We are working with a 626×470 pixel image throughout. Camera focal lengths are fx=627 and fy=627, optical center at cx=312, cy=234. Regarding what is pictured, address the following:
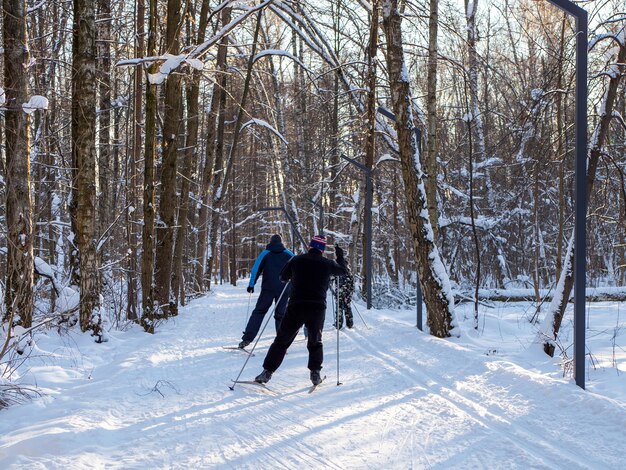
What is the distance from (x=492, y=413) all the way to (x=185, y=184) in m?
15.4

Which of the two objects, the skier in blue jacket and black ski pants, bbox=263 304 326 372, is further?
the skier in blue jacket

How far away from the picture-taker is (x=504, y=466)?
471 cm

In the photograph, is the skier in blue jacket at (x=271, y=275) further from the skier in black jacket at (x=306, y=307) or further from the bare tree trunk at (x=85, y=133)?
the skier in black jacket at (x=306, y=307)

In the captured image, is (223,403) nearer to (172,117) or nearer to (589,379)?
(589,379)

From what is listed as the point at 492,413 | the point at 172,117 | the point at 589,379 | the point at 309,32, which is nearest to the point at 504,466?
the point at 492,413

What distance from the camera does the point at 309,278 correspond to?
27.0 feet

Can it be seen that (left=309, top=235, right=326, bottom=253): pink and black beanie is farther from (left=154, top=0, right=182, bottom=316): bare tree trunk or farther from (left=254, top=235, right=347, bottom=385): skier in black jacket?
(left=154, top=0, right=182, bottom=316): bare tree trunk

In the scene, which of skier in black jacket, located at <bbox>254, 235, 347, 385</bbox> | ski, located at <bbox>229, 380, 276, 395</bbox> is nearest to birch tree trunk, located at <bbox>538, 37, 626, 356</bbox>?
skier in black jacket, located at <bbox>254, 235, 347, 385</bbox>

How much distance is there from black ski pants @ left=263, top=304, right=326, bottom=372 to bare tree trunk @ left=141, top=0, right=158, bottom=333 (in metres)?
6.19

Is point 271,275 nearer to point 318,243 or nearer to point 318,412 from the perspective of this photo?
point 318,243

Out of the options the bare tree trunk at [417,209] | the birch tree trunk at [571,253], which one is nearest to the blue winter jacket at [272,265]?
the bare tree trunk at [417,209]

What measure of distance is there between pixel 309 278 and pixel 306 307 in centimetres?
38

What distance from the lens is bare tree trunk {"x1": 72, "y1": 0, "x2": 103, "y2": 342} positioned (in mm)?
10172

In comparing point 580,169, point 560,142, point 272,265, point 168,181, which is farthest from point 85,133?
point 560,142
